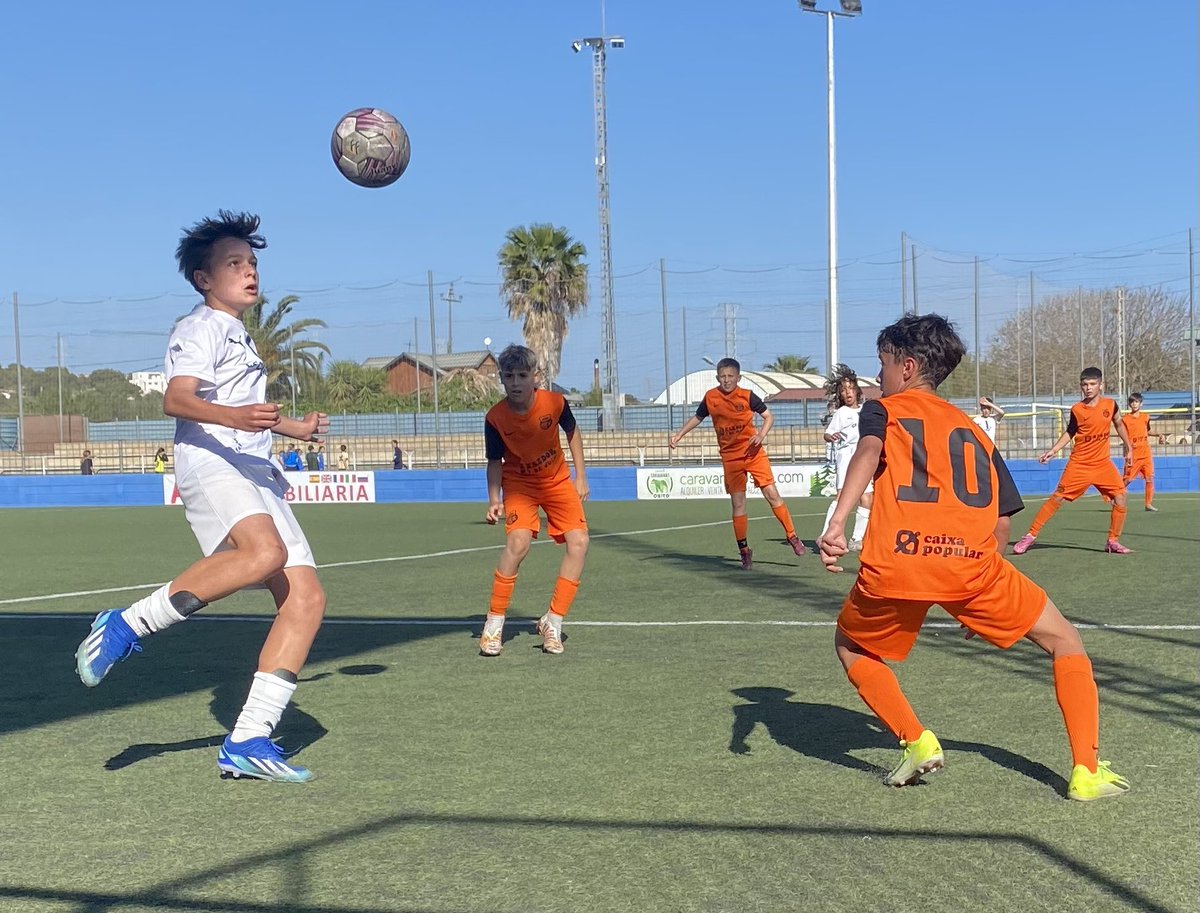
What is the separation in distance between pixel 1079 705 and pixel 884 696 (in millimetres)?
653

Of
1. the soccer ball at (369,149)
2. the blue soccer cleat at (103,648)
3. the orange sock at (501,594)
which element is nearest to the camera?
the blue soccer cleat at (103,648)

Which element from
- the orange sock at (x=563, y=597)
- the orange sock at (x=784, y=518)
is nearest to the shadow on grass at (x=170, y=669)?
the orange sock at (x=563, y=597)

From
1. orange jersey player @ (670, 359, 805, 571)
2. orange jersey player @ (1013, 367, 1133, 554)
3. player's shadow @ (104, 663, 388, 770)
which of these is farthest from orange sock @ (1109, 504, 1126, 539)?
player's shadow @ (104, 663, 388, 770)

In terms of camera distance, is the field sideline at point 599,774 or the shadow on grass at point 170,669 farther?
the shadow on grass at point 170,669

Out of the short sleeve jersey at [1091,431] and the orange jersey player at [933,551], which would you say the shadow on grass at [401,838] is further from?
the short sleeve jersey at [1091,431]

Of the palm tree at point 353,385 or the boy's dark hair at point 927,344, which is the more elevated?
the palm tree at point 353,385

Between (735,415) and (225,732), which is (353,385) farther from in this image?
(225,732)

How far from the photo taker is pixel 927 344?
4.54 meters

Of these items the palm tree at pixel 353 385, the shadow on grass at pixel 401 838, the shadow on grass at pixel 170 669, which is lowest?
the shadow on grass at pixel 170 669

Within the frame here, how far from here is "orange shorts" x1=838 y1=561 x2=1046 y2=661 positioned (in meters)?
4.39

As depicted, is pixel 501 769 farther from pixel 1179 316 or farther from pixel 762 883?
pixel 1179 316

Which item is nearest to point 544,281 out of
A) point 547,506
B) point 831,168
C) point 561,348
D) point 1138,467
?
point 561,348

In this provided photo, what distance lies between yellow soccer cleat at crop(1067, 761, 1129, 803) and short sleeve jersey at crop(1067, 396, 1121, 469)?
9.88m

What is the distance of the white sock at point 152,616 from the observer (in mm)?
4641
